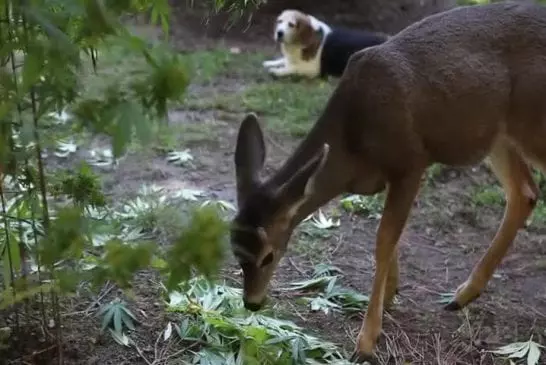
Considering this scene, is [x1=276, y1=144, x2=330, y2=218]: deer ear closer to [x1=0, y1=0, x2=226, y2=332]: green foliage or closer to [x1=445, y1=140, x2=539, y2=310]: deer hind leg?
[x1=0, y1=0, x2=226, y2=332]: green foliage

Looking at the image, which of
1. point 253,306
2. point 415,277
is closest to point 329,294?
point 415,277

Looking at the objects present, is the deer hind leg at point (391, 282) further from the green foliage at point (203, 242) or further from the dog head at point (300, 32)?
the dog head at point (300, 32)

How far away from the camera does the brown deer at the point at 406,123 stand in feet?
10.9

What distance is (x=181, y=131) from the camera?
6.05m

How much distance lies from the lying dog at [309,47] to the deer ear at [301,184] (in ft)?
13.6

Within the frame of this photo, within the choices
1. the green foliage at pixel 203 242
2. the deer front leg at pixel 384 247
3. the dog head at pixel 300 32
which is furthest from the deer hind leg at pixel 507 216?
the dog head at pixel 300 32

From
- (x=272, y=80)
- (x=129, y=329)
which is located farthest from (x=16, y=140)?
(x=272, y=80)

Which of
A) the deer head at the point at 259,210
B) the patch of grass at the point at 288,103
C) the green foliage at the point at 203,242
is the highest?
the green foliage at the point at 203,242

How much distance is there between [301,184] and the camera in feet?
10.3

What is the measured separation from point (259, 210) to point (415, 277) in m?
1.28

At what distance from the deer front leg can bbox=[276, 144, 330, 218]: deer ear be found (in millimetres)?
364

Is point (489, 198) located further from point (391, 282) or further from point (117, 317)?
point (117, 317)

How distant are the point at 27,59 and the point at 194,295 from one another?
1.84 meters

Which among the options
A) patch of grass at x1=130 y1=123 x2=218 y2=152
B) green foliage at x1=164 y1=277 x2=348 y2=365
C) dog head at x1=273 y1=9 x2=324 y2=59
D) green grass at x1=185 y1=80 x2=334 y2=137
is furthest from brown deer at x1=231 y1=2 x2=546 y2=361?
dog head at x1=273 y1=9 x2=324 y2=59
